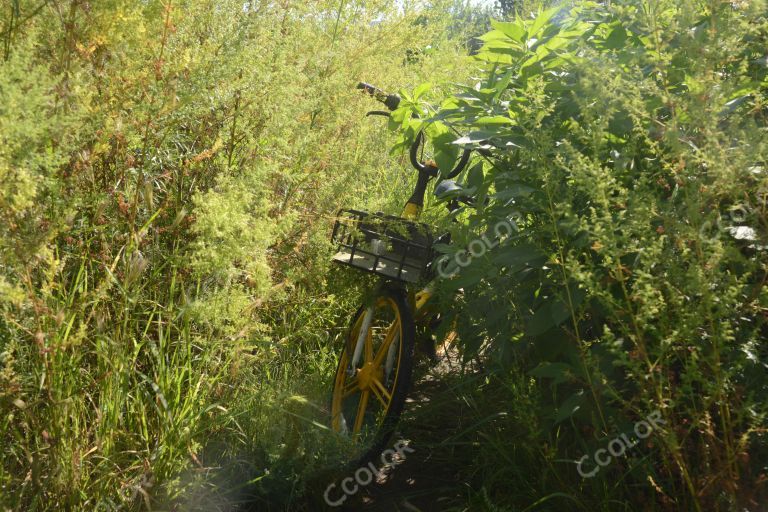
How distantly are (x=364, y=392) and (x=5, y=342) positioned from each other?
151cm

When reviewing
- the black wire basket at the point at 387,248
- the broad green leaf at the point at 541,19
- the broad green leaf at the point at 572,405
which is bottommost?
the broad green leaf at the point at 572,405

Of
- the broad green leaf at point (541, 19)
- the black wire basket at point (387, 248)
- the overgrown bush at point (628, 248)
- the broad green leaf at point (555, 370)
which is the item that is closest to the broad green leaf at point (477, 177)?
the overgrown bush at point (628, 248)

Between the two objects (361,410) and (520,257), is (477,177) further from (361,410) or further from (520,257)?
(361,410)

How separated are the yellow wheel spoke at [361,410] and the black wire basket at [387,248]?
1.71ft

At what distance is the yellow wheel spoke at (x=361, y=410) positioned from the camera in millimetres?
3186

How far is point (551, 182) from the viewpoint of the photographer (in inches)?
88.2

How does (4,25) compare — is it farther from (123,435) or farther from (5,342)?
(123,435)

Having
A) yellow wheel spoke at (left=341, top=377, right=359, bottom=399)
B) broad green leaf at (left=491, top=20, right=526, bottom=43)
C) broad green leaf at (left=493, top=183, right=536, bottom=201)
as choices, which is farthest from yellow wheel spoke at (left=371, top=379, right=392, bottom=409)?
broad green leaf at (left=491, top=20, right=526, bottom=43)

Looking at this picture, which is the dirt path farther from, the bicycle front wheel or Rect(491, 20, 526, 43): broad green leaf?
Rect(491, 20, 526, 43): broad green leaf

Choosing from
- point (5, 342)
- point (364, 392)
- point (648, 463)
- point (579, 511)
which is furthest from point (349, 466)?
point (5, 342)

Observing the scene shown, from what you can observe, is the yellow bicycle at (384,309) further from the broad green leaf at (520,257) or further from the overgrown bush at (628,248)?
the broad green leaf at (520,257)

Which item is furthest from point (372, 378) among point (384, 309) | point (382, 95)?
point (382, 95)

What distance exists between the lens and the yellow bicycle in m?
3.02

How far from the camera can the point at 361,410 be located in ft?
10.7
